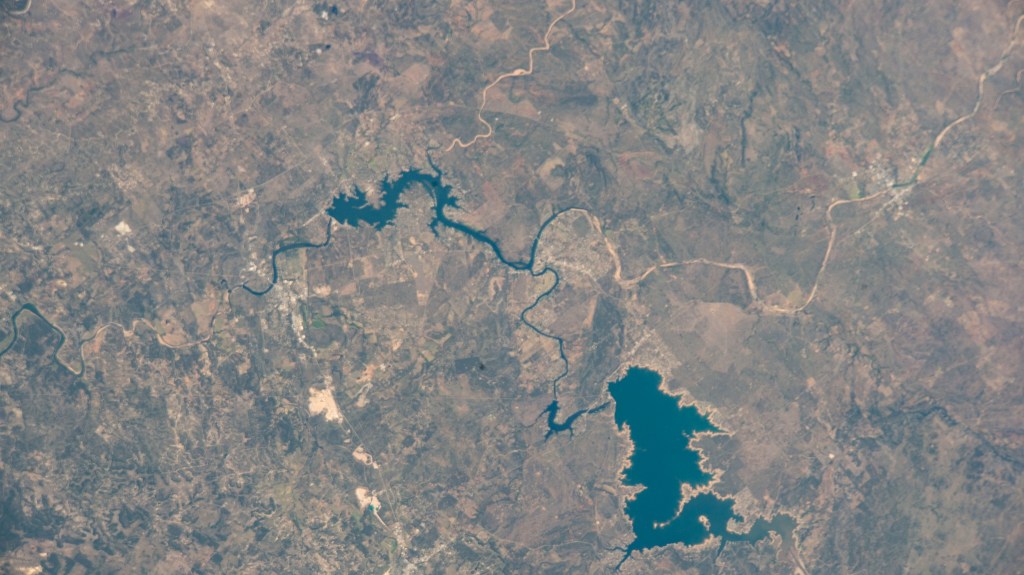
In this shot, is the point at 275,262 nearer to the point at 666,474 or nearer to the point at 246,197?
the point at 246,197

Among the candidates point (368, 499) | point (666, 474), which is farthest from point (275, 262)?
point (666, 474)

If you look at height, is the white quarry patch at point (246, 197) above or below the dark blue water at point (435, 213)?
above

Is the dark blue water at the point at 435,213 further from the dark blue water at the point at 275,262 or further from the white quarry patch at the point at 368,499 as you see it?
the white quarry patch at the point at 368,499

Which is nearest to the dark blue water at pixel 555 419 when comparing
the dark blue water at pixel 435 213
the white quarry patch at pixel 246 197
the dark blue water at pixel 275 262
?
the dark blue water at pixel 435 213

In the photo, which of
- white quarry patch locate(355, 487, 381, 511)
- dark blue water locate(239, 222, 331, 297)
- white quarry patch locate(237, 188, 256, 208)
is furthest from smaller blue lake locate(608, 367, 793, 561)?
white quarry patch locate(237, 188, 256, 208)

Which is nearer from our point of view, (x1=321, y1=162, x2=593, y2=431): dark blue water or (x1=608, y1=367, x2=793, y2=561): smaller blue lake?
(x1=321, y1=162, x2=593, y2=431): dark blue water

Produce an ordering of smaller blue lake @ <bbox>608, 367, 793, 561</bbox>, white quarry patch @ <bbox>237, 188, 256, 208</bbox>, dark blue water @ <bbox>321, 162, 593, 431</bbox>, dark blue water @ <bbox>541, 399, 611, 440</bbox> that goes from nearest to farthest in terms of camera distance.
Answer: white quarry patch @ <bbox>237, 188, 256, 208</bbox> → dark blue water @ <bbox>321, 162, 593, 431</bbox> → dark blue water @ <bbox>541, 399, 611, 440</bbox> → smaller blue lake @ <bbox>608, 367, 793, 561</bbox>

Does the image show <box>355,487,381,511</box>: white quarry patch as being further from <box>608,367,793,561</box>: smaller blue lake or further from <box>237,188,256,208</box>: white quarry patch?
<box>237,188,256,208</box>: white quarry patch

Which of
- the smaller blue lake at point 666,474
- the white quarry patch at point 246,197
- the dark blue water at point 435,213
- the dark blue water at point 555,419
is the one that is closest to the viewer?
the white quarry patch at point 246,197

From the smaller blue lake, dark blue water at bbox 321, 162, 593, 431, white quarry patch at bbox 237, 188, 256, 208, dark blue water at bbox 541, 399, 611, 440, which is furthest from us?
the smaller blue lake
